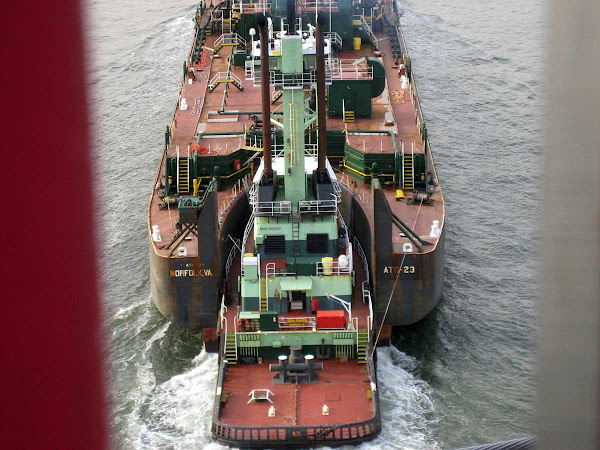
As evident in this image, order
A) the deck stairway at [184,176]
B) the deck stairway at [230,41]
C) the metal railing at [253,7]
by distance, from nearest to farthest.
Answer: the deck stairway at [184,176]
the metal railing at [253,7]
the deck stairway at [230,41]

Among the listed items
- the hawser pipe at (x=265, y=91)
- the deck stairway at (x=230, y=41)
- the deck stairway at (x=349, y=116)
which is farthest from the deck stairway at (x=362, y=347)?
the deck stairway at (x=230, y=41)

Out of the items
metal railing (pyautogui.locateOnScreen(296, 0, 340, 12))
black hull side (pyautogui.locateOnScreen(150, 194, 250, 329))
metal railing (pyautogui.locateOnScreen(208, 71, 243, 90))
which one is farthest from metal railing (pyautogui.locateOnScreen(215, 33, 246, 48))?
black hull side (pyautogui.locateOnScreen(150, 194, 250, 329))

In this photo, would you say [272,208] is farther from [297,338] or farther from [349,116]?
[349,116]

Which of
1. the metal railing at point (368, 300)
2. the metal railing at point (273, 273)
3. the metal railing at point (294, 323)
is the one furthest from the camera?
the metal railing at point (273, 273)

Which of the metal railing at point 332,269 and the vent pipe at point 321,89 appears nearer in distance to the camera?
the metal railing at point 332,269

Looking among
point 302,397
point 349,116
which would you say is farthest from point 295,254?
point 349,116

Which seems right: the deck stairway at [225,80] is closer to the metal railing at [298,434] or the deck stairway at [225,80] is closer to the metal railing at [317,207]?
the metal railing at [317,207]

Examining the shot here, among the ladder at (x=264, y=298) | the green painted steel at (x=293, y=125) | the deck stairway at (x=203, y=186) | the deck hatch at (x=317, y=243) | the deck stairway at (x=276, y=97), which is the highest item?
the green painted steel at (x=293, y=125)

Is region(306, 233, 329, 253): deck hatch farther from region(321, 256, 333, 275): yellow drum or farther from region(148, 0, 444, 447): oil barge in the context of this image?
region(321, 256, 333, 275): yellow drum
